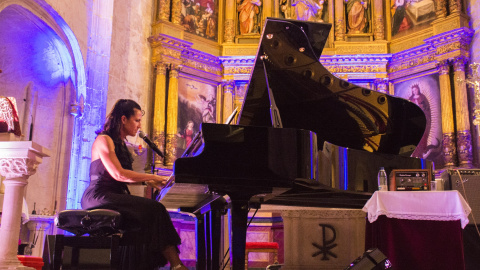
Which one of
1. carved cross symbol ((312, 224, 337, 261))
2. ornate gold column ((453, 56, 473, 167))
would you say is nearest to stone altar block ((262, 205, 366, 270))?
carved cross symbol ((312, 224, 337, 261))

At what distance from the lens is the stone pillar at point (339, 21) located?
10.4 m

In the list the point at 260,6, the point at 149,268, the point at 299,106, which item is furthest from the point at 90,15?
the point at 149,268

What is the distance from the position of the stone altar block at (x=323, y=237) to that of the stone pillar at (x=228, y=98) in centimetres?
453

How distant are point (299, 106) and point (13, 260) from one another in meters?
2.51

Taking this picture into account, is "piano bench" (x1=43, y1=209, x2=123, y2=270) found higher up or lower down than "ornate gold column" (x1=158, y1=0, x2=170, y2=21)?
lower down

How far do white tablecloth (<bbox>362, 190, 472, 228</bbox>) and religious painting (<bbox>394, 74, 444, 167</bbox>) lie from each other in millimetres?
5830

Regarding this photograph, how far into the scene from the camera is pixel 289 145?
2.97m

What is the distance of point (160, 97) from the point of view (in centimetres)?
943

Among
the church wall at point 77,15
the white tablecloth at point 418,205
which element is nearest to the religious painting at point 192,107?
the church wall at point 77,15

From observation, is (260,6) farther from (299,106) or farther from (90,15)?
(299,106)

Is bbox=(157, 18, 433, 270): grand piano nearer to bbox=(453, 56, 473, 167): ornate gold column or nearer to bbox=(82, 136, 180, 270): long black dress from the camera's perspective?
bbox=(82, 136, 180, 270): long black dress

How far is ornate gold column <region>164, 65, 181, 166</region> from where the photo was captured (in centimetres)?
923

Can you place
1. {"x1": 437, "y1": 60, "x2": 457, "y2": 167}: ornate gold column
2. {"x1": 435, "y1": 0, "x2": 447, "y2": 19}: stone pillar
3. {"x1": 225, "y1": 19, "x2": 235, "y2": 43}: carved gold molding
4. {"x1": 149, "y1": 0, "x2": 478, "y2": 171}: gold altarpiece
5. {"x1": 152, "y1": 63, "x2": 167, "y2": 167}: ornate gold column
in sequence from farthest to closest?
{"x1": 225, "y1": 19, "x2": 235, "y2": 43}: carved gold molding < {"x1": 435, "y1": 0, "x2": 447, "y2": 19}: stone pillar < {"x1": 152, "y1": 63, "x2": 167, "y2": 167}: ornate gold column < {"x1": 149, "y1": 0, "x2": 478, "y2": 171}: gold altarpiece < {"x1": 437, "y1": 60, "x2": 457, "y2": 167}: ornate gold column

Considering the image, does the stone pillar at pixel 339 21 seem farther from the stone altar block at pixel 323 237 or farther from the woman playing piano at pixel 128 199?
the woman playing piano at pixel 128 199
